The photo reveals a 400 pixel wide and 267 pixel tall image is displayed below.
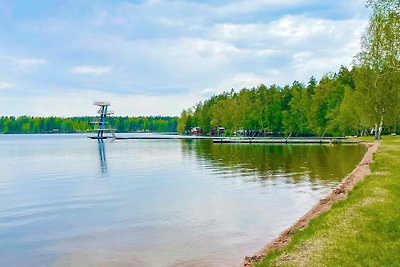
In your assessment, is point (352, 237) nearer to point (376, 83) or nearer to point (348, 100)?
point (376, 83)

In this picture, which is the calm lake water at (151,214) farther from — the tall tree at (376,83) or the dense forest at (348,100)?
the tall tree at (376,83)

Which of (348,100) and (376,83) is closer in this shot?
(376,83)

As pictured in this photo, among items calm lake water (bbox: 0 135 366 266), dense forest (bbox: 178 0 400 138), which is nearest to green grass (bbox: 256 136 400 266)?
calm lake water (bbox: 0 135 366 266)

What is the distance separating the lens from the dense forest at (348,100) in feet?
201

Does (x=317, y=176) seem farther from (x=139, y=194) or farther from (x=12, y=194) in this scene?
(x=12, y=194)

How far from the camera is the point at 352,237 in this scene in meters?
16.3

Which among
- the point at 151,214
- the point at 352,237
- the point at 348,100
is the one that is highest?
the point at 348,100

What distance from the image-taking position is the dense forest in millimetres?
61403

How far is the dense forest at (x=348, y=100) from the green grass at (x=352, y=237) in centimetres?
2621

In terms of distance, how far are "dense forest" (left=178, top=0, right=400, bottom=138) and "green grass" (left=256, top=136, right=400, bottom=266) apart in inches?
1032

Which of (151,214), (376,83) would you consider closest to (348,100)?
(376,83)

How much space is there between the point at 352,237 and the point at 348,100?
11962cm

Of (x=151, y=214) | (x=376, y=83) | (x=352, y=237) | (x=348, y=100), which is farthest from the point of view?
(x=348, y=100)

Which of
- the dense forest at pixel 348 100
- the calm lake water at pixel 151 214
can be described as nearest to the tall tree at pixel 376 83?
the dense forest at pixel 348 100
